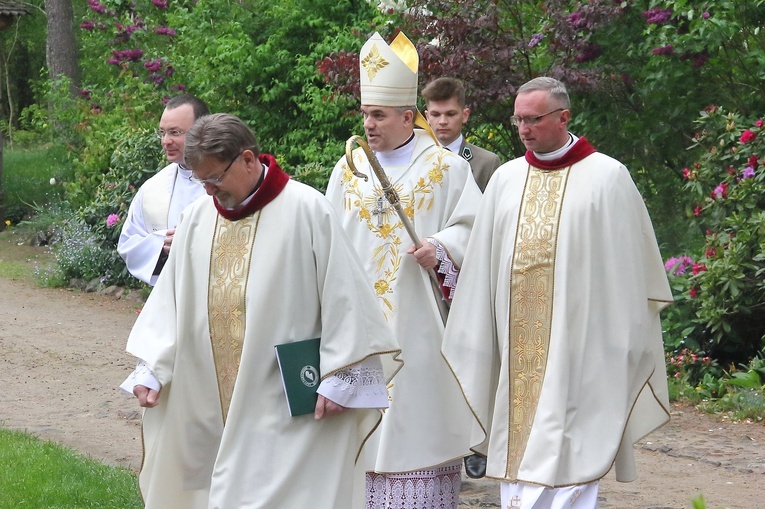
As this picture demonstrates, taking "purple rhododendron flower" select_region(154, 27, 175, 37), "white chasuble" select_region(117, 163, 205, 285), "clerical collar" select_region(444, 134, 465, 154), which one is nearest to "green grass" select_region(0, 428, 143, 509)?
"white chasuble" select_region(117, 163, 205, 285)

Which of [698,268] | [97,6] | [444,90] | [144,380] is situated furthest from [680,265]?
[97,6]

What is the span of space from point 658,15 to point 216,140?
6.12m

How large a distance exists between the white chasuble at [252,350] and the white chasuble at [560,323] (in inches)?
29.3

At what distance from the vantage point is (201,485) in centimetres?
483

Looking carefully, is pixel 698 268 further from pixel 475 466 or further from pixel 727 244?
pixel 475 466

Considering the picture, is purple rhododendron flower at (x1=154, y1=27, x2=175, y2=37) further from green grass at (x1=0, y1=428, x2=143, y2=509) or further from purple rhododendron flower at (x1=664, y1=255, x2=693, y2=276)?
green grass at (x1=0, y1=428, x2=143, y2=509)

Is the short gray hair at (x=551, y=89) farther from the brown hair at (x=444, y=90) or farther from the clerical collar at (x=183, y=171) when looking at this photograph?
the clerical collar at (x=183, y=171)

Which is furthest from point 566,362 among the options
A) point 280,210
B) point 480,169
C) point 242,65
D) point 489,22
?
point 242,65

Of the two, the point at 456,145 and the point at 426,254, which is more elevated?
the point at 456,145

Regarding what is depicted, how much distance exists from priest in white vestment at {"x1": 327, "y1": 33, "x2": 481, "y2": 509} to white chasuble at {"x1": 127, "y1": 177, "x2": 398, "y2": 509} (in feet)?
3.16

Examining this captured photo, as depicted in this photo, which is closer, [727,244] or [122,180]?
[727,244]

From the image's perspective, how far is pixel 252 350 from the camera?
14.9ft

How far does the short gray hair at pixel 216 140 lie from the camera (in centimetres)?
443

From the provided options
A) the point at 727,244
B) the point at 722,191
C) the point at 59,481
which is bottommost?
the point at 59,481
